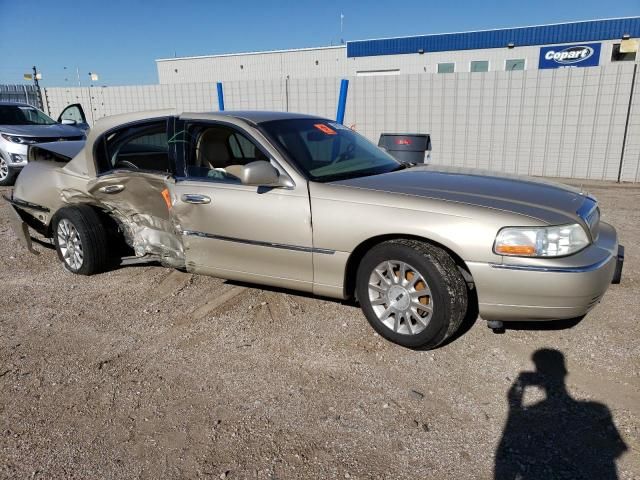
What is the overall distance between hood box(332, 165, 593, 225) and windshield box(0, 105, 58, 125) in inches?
413

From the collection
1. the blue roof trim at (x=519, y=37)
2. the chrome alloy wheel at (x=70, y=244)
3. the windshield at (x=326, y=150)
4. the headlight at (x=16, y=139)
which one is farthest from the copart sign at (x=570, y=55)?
Result: the chrome alloy wheel at (x=70, y=244)

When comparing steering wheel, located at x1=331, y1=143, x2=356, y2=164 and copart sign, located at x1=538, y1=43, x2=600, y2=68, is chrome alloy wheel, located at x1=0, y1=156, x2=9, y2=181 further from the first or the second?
copart sign, located at x1=538, y1=43, x2=600, y2=68

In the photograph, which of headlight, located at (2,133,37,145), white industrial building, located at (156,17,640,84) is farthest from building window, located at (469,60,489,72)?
headlight, located at (2,133,37,145)

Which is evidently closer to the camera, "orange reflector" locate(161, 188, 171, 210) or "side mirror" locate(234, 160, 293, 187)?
"side mirror" locate(234, 160, 293, 187)

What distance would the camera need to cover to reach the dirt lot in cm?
239

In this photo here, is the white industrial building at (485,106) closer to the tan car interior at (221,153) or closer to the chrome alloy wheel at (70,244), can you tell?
the chrome alloy wheel at (70,244)

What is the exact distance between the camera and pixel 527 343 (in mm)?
3494

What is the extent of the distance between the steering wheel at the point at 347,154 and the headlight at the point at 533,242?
62.8 inches

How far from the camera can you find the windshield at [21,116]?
36.4ft

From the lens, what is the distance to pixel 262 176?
3.53m

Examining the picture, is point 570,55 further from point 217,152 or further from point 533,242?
point 533,242

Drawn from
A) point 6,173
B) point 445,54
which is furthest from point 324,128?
point 445,54

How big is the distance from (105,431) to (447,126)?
425 inches

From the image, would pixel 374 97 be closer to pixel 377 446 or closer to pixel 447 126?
pixel 447 126
